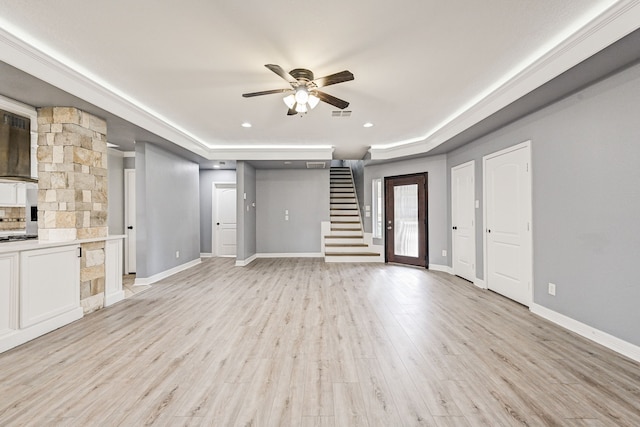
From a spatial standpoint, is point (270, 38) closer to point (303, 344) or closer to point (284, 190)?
point (303, 344)

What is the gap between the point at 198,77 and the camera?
3.12 m

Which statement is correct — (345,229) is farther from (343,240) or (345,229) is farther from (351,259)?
(351,259)

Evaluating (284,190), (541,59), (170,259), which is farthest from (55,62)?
(284,190)

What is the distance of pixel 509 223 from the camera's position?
4031 millimetres

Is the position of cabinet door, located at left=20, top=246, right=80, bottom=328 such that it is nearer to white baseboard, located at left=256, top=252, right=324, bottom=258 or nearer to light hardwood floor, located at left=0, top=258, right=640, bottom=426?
light hardwood floor, located at left=0, top=258, right=640, bottom=426

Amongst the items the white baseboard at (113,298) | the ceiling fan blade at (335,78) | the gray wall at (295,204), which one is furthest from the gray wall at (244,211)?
the ceiling fan blade at (335,78)

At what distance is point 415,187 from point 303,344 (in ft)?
16.0

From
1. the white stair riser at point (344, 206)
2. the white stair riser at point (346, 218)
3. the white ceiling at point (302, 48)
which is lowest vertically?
the white stair riser at point (346, 218)

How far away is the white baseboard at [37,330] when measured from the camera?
2.57m

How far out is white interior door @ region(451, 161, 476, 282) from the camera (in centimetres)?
500

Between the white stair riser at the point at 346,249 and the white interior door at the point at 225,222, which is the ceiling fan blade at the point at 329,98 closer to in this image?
the white stair riser at the point at 346,249

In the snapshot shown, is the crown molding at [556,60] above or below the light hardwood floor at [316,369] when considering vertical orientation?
above

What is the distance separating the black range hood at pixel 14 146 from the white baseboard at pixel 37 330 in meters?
1.86

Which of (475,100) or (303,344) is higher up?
(475,100)
